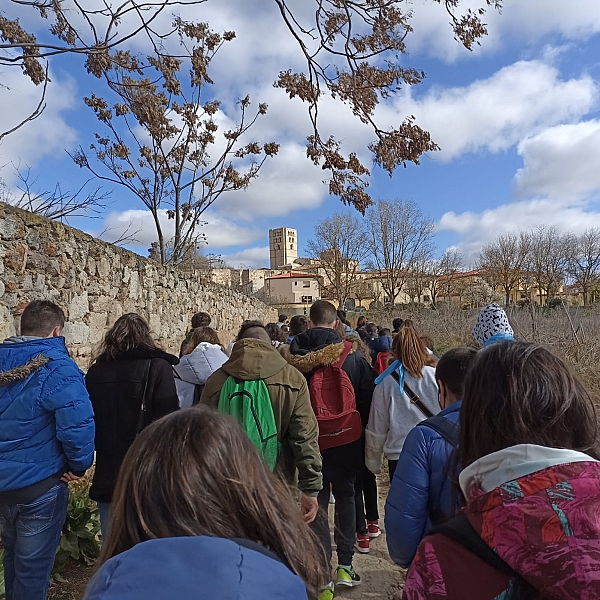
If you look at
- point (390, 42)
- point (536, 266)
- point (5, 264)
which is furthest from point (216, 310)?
point (536, 266)

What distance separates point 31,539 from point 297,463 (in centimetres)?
145

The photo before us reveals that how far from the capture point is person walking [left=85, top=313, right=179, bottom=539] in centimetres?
298

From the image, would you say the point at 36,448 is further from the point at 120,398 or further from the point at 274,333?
the point at 274,333

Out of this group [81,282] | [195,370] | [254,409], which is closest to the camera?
[254,409]

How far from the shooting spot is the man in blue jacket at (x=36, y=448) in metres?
2.50

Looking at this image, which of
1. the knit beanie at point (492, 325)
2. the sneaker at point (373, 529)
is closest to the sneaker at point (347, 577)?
the sneaker at point (373, 529)

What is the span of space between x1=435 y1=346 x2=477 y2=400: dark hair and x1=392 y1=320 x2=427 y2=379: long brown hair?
3.39ft

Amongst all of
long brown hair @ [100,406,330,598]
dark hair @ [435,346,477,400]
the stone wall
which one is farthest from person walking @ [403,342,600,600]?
the stone wall

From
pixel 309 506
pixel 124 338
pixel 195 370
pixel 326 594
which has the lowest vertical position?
pixel 326 594

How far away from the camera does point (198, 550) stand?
95 cm

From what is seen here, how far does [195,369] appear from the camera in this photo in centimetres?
373

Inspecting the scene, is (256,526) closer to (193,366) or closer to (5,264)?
(193,366)

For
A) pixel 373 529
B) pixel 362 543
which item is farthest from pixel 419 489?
pixel 373 529

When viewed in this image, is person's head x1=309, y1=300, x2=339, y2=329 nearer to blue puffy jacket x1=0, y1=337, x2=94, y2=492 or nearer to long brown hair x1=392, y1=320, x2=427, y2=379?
long brown hair x1=392, y1=320, x2=427, y2=379
